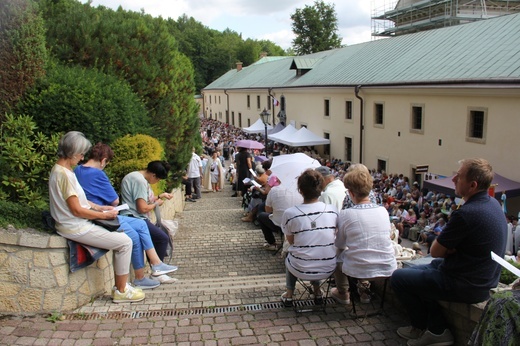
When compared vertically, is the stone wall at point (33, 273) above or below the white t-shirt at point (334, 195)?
below

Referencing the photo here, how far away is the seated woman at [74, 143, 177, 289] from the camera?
5.08 metres

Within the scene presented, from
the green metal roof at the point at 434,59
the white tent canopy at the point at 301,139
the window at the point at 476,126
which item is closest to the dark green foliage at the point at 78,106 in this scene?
the green metal roof at the point at 434,59

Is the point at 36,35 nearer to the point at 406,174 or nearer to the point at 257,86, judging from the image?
the point at 406,174

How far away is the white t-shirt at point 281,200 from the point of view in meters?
6.84

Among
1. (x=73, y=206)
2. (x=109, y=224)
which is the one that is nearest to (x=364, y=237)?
(x=109, y=224)

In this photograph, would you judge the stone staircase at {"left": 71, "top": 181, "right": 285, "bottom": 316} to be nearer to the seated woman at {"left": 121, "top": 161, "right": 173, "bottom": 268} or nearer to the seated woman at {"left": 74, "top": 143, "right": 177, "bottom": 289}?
the seated woman at {"left": 74, "top": 143, "right": 177, "bottom": 289}

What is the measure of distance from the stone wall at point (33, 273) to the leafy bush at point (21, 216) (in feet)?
0.25

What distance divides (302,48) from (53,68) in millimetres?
60152

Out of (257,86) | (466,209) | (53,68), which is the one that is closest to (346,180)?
(466,209)

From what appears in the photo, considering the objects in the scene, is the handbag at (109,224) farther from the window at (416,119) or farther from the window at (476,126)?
the window at (416,119)

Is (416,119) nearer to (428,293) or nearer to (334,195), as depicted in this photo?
(334,195)

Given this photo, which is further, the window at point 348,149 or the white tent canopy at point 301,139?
the white tent canopy at point 301,139

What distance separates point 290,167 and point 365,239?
444cm

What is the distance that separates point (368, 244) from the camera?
4.34m
